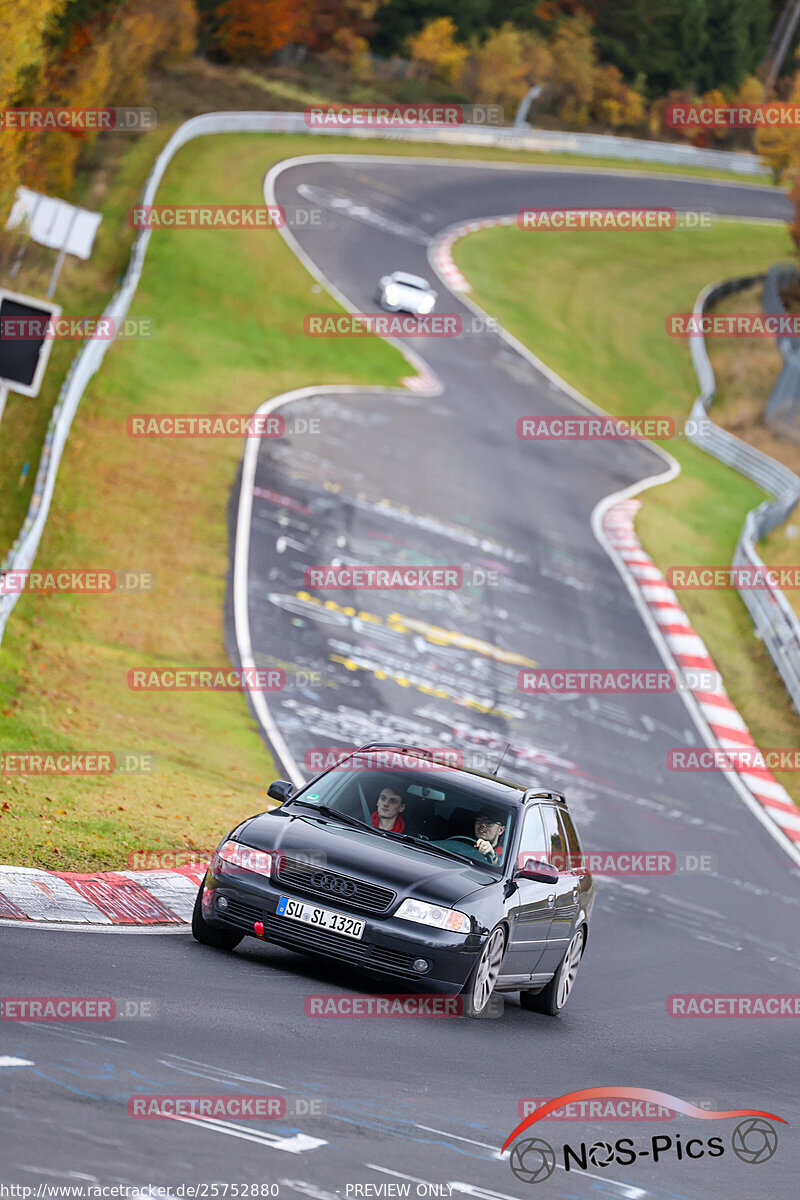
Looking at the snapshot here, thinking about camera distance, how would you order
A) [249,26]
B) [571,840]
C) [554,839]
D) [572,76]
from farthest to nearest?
[572,76]
[249,26]
[571,840]
[554,839]

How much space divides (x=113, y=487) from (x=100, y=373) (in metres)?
5.85

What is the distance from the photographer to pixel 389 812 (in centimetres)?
1075

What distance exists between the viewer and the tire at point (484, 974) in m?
9.78

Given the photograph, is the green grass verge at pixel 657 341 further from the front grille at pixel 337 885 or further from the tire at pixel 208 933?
the front grille at pixel 337 885

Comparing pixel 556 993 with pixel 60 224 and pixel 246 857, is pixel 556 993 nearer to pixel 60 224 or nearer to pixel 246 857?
pixel 246 857

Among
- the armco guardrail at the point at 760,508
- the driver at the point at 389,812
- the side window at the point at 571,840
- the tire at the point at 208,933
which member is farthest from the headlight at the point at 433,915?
the armco guardrail at the point at 760,508

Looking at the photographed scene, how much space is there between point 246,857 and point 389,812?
1.21 meters

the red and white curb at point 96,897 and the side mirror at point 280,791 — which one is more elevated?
the side mirror at point 280,791

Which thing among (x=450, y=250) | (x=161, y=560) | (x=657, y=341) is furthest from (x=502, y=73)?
(x=161, y=560)

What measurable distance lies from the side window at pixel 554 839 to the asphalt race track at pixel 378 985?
1.06 meters

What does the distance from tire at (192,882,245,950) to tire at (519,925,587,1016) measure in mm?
2350

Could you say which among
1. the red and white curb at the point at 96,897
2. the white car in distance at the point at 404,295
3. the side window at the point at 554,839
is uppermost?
the side window at the point at 554,839

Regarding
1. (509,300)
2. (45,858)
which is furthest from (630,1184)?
(509,300)

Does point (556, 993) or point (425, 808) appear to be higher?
point (425, 808)
